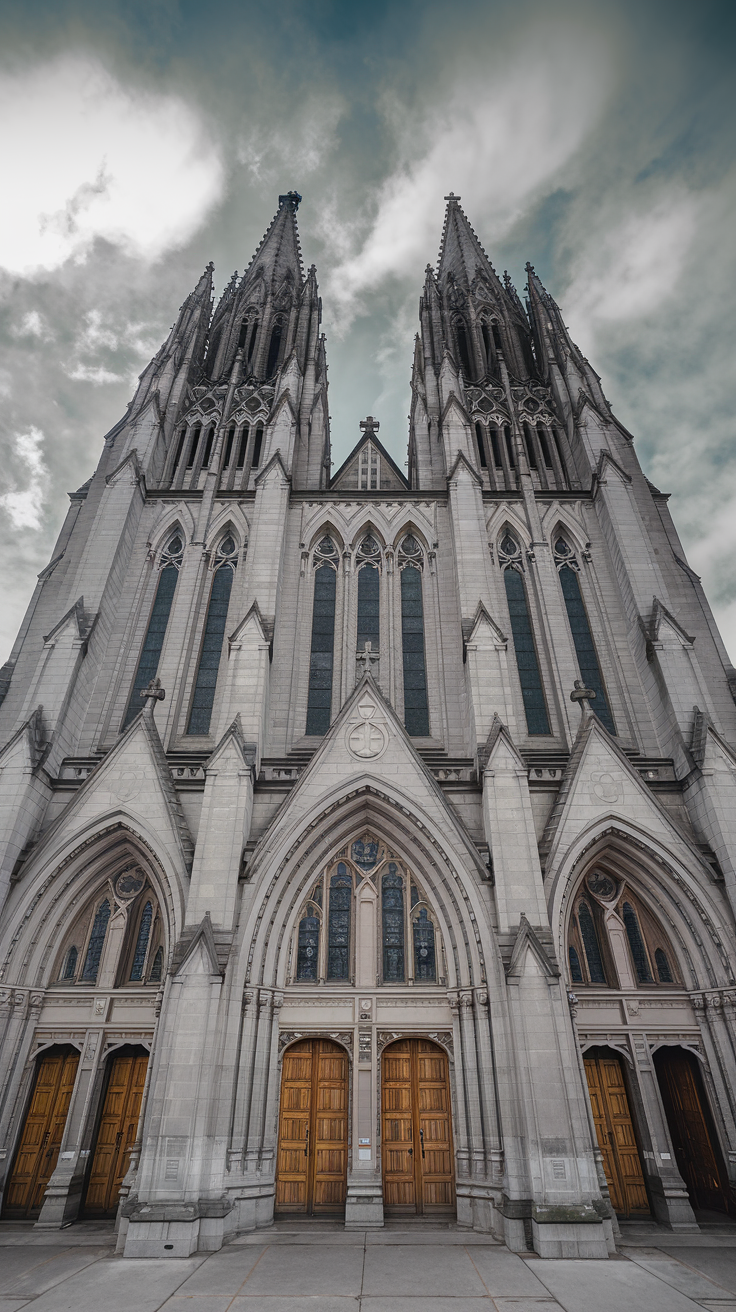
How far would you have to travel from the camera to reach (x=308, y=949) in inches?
472

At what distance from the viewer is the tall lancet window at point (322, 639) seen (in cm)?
1527

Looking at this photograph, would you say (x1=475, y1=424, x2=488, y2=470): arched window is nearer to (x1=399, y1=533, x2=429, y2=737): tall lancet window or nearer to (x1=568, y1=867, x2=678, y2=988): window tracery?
(x1=399, y1=533, x2=429, y2=737): tall lancet window

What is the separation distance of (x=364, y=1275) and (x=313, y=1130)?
11.6 feet

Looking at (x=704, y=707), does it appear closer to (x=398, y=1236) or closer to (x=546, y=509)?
(x=546, y=509)

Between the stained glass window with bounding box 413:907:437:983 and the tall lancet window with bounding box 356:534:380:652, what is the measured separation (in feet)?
21.1

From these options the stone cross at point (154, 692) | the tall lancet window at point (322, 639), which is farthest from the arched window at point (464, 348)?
the stone cross at point (154, 692)

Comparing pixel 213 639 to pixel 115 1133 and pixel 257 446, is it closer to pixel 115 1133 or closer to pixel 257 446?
pixel 257 446

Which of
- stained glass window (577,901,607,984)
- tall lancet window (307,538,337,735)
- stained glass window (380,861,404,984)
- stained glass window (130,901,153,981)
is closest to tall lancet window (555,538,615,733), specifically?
stained glass window (577,901,607,984)

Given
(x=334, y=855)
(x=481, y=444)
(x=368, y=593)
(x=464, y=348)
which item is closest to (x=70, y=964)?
(x=334, y=855)

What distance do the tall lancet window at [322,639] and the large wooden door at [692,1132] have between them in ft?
29.8

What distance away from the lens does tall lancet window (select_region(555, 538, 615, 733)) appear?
1544 centimetres

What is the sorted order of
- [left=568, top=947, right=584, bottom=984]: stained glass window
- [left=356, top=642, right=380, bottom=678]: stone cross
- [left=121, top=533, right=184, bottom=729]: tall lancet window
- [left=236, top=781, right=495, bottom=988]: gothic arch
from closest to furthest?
[left=236, top=781, right=495, bottom=988]: gothic arch, [left=568, top=947, right=584, bottom=984]: stained glass window, [left=356, top=642, right=380, bottom=678]: stone cross, [left=121, top=533, right=184, bottom=729]: tall lancet window

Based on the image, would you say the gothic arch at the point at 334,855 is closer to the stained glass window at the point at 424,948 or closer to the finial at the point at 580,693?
Answer: the stained glass window at the point at 424,948

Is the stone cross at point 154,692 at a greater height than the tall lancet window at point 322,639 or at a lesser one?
lesser
